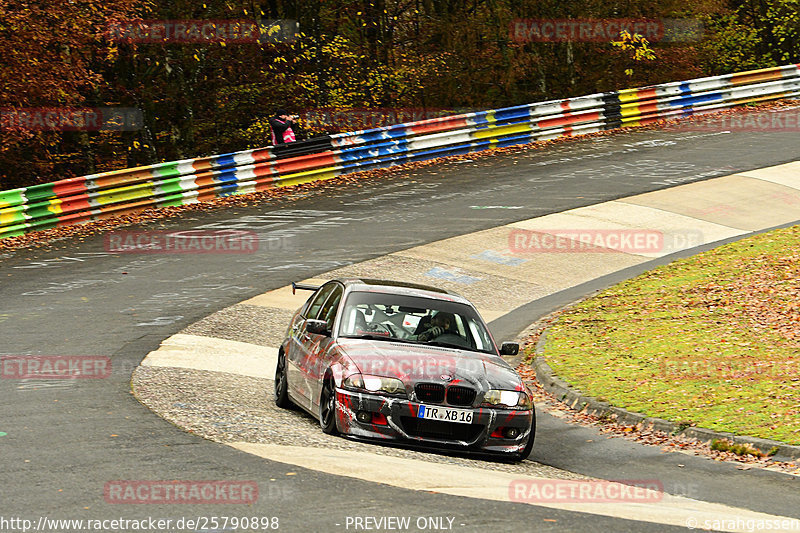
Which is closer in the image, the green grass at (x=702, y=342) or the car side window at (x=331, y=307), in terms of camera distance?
the car side window at (x=331, y=307)

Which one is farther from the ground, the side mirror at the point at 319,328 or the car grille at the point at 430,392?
the side mirror at the point at 319,328

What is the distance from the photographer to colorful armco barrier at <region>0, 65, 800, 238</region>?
22266mm

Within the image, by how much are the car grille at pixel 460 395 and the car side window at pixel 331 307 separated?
1741mm

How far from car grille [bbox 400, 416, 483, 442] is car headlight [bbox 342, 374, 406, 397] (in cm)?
25

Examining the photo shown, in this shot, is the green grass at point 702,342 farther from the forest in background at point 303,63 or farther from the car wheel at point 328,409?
the forest in background at point 303,63

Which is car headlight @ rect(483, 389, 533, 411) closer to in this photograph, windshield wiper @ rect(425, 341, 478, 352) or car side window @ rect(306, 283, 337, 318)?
windshield wiper @ rect(425, 341, 478, 352)

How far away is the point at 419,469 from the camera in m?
8.30

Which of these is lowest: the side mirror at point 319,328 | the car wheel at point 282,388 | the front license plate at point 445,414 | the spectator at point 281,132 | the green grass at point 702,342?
the green grass at point 702,342

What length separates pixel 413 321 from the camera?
10.5 m

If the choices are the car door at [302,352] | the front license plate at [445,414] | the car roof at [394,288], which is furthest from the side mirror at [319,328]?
the front license plate at [445,414]

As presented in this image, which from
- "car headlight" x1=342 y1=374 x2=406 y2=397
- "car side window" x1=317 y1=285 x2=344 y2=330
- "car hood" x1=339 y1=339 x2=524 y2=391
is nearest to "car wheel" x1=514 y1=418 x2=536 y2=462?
"car hood" x1=339 y1=339 x2=524 y2=391

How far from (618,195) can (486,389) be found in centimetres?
1553

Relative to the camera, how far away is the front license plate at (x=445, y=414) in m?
9.24

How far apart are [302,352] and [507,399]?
2.43 metres
